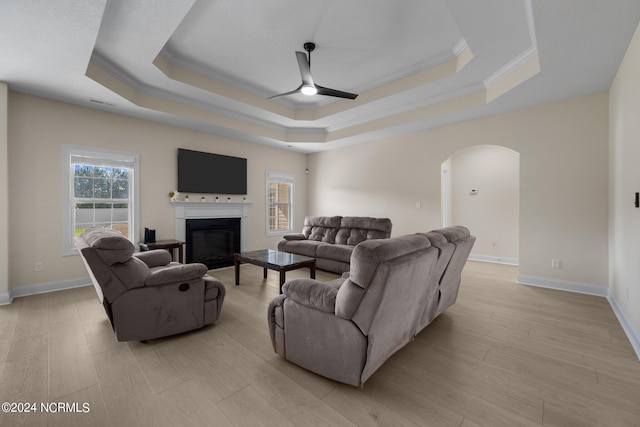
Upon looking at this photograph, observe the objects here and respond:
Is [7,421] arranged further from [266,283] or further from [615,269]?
[615,269]

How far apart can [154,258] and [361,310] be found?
283 cm

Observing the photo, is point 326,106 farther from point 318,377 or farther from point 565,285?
point 565,285

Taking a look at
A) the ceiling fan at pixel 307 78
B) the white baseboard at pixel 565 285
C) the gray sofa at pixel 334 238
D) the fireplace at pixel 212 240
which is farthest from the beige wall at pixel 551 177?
the fireplace at pixel 212 240

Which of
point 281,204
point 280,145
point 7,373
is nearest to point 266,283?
point 7,373

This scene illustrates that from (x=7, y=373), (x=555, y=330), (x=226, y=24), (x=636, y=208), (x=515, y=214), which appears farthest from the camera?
(x=515, y=214)

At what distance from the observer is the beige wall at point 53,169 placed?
12.0 feet

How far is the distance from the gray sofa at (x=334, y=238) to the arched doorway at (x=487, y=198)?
1681mm

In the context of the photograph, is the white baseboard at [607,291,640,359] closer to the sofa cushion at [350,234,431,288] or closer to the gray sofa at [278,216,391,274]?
the sofa cushion at [350,234,431,288]

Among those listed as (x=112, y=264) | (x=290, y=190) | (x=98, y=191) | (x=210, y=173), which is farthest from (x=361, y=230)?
(x=98, y=191)

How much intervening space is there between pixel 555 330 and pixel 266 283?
353 centimetres

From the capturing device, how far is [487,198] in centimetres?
625

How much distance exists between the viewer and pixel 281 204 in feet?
23.5

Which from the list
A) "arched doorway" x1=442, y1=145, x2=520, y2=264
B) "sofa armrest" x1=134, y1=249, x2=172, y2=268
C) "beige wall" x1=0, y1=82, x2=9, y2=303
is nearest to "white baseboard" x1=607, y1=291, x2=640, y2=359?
"arched doorway" x1=442, y1=145, x2=520, y2=264

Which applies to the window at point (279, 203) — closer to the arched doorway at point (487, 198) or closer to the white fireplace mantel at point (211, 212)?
the white fireplace mantel at point (211, 212)
